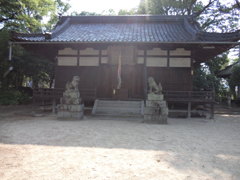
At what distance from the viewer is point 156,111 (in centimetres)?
700

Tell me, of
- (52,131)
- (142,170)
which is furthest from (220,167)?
(52,131)

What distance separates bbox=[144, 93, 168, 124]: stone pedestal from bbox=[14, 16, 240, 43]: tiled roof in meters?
3.17

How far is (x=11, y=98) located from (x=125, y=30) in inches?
383

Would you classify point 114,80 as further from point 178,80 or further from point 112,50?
point 178,80

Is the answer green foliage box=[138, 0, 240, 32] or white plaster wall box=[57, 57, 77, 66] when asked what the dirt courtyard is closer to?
white plaster wall box=[57, 57, 77, 66]

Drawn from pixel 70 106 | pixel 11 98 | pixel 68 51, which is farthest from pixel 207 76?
pixel 11 98

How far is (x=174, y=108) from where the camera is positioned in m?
9.53

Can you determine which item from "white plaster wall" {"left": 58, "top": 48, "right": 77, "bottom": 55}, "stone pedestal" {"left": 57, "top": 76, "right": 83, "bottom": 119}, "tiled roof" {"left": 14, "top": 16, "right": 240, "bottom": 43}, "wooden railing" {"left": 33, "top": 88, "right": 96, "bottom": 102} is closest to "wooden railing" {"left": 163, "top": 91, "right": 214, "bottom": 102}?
"tiled roof" {"left": 14, "top": 16, "right": 240, "bottom": 43}

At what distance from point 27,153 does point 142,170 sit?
7.48 feet

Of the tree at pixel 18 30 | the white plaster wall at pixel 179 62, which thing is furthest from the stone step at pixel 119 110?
the tree at pixel 18 30

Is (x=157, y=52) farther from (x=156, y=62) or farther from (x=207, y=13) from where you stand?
(x=207, y=13)

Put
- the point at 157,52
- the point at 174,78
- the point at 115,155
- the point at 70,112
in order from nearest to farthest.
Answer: the point at 115,155 → the point at 70,112 → the point at 174,78 → the point at 157,52

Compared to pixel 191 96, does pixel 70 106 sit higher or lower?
lower

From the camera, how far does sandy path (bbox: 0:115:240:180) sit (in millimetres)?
2672
